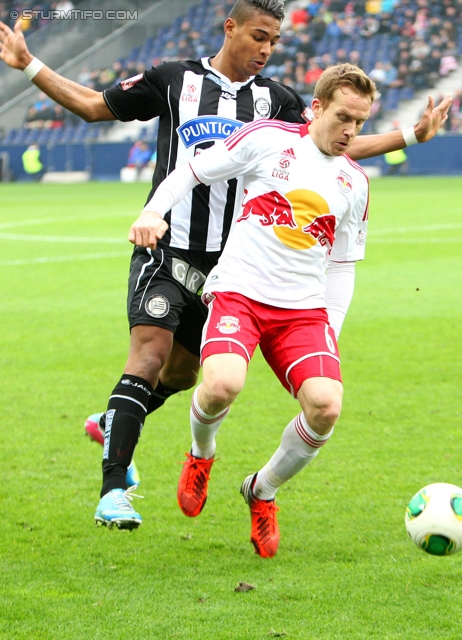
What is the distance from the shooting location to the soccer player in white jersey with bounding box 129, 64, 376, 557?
4168 millimetres

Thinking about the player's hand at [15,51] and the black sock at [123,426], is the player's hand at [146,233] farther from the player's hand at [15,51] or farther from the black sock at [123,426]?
the player's hand at [15,51]

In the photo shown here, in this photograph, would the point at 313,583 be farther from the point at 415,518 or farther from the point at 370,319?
the point at 370,319

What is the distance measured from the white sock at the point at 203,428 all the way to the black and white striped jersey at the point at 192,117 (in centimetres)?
81

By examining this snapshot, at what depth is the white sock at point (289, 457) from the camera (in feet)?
14.0

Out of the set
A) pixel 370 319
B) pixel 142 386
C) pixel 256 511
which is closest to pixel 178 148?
pixel 142 386

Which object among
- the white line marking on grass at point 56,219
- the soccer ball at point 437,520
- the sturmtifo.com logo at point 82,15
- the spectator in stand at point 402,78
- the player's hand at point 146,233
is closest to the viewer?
the soccer ball at point 437,520

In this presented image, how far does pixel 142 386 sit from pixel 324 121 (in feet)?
4.64

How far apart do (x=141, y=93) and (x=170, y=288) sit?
3.30 feet

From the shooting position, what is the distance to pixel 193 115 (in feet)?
15.4

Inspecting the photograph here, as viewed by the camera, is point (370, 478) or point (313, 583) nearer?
point (313, 583)

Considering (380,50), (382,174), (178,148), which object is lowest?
(382,174)

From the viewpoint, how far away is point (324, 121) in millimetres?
4277

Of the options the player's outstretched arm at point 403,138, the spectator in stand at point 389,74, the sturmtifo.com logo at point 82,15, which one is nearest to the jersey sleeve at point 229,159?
the player's outstretched arm at point 403,138

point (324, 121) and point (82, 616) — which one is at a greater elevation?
point (324, 121)
